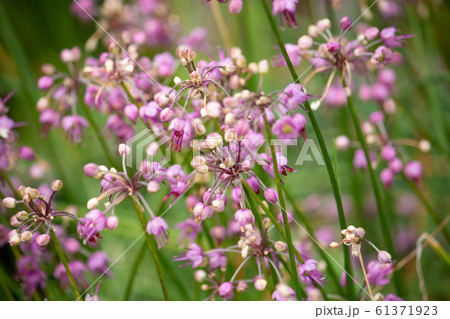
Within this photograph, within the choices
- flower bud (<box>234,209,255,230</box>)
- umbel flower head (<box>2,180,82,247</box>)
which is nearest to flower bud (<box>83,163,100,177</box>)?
umbel flower head (<box>2,180,82,247</box>)

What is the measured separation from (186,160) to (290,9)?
1.98ft

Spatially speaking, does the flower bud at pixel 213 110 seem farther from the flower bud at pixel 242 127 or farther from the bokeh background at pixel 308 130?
the bokeh background at pixel 308 130

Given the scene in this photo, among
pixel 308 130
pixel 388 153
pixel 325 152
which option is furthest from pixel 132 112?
pixel 308 130

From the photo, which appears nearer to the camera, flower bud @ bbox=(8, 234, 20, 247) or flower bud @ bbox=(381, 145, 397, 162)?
flower bud @ bbox=(8, 234, 20, 247)

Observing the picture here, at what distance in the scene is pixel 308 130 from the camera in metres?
2.69

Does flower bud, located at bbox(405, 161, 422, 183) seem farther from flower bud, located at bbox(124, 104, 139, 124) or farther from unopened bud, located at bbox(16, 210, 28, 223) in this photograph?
unopened bud, located at bbox(16, 210, 28, 223)

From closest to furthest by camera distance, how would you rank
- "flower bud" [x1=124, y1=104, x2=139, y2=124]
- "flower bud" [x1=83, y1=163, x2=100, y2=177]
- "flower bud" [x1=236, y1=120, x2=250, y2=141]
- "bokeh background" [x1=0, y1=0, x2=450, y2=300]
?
1. "flower bud" [x1=236, y1=120, x2=250, y2=141]
2. "flower bud" [x1=83, y1=163, x2=100, y2=177]
3. "flower bud" [x1=124, y1=104, x2=139, y2=124]
4. "bokeh background" [x1=0, y1=0, x2=450, y2=300]

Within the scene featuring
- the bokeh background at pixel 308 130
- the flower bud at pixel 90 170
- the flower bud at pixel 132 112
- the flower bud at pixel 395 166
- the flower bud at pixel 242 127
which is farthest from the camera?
the bokeh background at pixel 308 130

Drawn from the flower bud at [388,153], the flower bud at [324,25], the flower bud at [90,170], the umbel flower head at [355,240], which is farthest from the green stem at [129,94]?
the flower bud at [388,153]

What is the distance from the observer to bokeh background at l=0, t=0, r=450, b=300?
2.21 m

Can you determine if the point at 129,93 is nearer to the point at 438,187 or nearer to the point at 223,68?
the point at 223,68

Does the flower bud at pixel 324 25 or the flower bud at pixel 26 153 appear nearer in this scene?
the flower bud at pixel 324 25

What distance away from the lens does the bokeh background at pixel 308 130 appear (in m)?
2.21

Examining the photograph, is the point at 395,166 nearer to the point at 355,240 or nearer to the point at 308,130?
the point at 355,240
